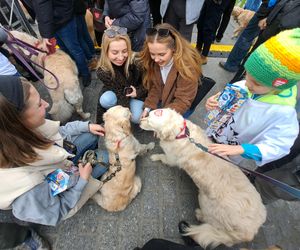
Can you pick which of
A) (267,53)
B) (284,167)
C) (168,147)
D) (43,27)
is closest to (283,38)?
(267,53)

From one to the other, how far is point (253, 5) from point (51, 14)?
4.92 metres

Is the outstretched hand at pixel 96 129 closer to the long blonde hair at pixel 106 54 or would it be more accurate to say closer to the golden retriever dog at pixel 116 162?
the golden retriever dog at pixel 116 162

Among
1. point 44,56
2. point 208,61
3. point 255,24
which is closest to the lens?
point 44,56

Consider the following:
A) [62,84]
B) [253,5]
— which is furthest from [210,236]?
[253,5]

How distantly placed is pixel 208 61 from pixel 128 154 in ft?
10.7

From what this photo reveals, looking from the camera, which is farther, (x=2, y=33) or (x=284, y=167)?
A: (x=2, y=33)

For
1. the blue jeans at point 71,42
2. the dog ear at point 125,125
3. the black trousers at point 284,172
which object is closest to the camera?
the black trousers at point 284,172

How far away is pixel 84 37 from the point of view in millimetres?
3986

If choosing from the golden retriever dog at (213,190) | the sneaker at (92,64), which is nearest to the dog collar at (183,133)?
the golden retriever dog at (213,190)

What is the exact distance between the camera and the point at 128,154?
2293mm

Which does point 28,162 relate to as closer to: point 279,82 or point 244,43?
point 279,82

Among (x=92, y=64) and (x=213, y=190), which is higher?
(x=213, y=190)

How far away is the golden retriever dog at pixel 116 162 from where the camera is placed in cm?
216

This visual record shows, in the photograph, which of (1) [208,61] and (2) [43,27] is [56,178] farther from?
(1) [208,61]
